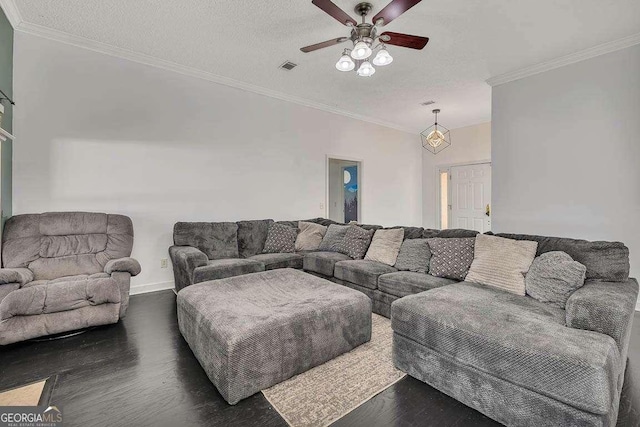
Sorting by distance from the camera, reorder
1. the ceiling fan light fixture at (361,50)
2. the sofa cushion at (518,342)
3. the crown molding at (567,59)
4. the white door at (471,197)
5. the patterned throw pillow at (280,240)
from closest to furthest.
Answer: the sofa cushion at (518,342)
the ceiling fan light fixture at (361,50)
the crown molding at (567,59)
the patterned throw pillow at (280,240)
the white door at (471,197)

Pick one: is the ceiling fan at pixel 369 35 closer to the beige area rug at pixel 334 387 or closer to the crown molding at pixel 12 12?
the beige area rug at pixel 334 387

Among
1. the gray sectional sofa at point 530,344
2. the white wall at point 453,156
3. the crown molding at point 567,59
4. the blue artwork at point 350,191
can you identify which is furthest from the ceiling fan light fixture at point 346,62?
the white wall at point 453,156

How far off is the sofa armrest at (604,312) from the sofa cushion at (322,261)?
225cm

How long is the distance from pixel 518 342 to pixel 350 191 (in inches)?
250

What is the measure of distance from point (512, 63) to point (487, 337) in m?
3.73

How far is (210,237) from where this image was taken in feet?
12.3

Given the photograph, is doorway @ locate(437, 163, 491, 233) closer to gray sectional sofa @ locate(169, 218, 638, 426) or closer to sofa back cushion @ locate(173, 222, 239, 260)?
gray sectional sofa @ locate(169, 218, 638, 426)

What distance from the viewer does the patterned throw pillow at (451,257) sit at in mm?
2614

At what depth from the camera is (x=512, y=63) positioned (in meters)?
3.71

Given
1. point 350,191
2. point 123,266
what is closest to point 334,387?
point 123,266

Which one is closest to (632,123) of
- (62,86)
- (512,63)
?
(512,63)

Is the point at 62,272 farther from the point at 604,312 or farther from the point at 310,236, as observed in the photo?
the point at 604,312

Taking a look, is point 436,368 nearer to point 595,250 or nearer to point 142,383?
point 595,250

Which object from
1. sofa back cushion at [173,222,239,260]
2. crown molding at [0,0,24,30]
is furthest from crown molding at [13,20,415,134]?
sofa back cushion at [173,222,239,260]
